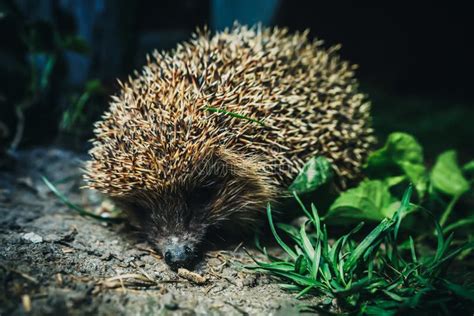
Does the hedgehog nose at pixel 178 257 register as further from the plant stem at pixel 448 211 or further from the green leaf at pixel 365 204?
the plant stem at pixel 448 211

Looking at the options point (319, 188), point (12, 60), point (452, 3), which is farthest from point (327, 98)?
point (452, 3)

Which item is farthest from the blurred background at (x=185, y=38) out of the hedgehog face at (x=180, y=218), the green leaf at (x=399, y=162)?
the green leaf at (x=399, y=162)

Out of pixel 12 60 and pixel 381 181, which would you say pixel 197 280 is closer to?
pixel 381 181

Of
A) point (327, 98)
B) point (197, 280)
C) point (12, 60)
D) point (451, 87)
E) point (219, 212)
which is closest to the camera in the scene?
point (197, 280)

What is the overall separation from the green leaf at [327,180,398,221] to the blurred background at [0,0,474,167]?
2796 millimetres

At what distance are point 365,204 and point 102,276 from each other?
1.87 meters

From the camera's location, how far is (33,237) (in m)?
2.97

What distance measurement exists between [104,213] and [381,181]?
2.28 metres

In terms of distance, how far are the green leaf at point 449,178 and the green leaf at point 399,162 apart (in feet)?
0.88

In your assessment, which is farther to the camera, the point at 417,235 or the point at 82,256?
the point at 417,235

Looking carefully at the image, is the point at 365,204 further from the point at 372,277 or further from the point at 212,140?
the point at 212,140

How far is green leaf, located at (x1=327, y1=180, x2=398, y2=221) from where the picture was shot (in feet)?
11.0

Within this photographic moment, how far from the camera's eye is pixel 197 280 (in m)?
2.79

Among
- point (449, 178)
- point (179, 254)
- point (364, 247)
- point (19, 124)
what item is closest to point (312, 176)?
point (364, 247)
